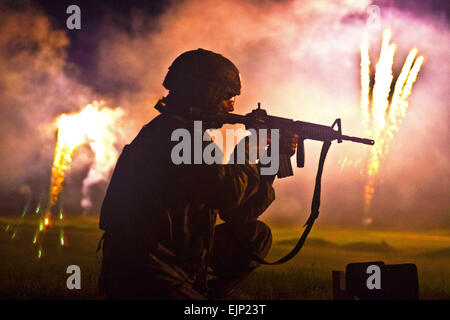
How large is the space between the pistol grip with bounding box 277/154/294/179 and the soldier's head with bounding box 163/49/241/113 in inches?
35.9

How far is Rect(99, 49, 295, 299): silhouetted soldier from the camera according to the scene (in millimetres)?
4188

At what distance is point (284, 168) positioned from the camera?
16.1ft

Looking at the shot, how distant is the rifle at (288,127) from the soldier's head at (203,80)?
0.20 metres

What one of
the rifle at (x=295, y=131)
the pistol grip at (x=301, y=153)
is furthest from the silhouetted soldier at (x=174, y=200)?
the pistol grip at (x=301, y=153)

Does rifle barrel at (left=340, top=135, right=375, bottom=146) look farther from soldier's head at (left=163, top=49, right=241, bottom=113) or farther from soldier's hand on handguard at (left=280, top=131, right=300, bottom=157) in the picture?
soldier's head at (left=163, top=49, right=241, bottom=113)

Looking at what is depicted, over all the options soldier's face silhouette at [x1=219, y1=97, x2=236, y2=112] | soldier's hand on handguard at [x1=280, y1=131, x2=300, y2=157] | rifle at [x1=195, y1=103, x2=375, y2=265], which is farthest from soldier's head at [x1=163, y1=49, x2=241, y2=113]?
soldier's hand on handguard at [x1=280, y1=131, x2=300, y2=157]

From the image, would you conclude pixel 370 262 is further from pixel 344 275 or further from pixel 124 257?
pixel 124 257

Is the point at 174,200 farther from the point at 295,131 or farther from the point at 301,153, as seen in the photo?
the point at 301,153

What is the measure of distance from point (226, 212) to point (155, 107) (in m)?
1.39

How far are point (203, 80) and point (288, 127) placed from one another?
1328 mm

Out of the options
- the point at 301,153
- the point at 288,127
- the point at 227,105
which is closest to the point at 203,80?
the point at 227,105
